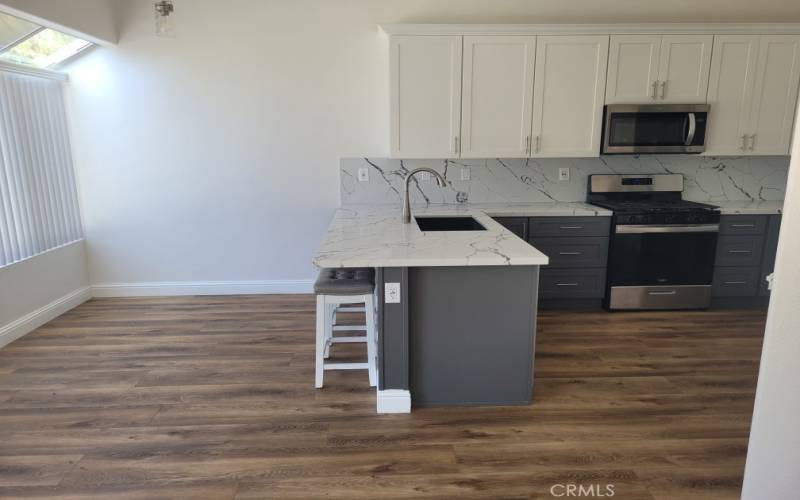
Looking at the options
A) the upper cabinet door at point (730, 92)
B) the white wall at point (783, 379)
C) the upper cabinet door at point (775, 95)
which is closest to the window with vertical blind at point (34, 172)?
the white wall at point (783, 379)

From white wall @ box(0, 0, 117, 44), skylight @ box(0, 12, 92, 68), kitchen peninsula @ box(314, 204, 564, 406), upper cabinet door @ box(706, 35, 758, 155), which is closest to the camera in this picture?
kitchen peninsula @ box(314, 204, 564, 406)

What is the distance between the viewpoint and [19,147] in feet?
12.2

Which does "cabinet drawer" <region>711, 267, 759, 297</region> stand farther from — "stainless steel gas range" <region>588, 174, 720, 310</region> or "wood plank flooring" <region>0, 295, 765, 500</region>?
"wood plank flooring" <region>0, 295, 765, 500</region>

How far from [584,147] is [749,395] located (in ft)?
6.95

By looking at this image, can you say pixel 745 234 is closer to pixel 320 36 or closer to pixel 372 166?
pixel 372 166

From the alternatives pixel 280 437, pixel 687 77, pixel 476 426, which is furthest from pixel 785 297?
pixel 687 77

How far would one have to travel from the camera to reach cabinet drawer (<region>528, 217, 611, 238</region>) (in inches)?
160

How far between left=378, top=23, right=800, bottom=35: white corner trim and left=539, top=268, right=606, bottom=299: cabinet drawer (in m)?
1.84

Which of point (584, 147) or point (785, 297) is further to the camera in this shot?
point (584, 147)

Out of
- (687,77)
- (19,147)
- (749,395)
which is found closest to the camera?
(749,395)

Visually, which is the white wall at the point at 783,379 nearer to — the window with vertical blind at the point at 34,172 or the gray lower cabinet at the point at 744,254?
the gray lower cabinet at the point at 744,254

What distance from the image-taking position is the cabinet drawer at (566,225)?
4055 millimetres

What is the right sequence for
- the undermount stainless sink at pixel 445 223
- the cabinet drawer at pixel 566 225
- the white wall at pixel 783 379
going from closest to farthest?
the white wall at pixel 783 379
the undermount stainless sink at pixel 445 223
the cabinet drawer at pixel 566 225

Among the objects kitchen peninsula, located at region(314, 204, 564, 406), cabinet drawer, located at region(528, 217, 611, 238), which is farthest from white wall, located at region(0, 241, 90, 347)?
cabinet drawer, located at region(528, 217, 611, 238)
